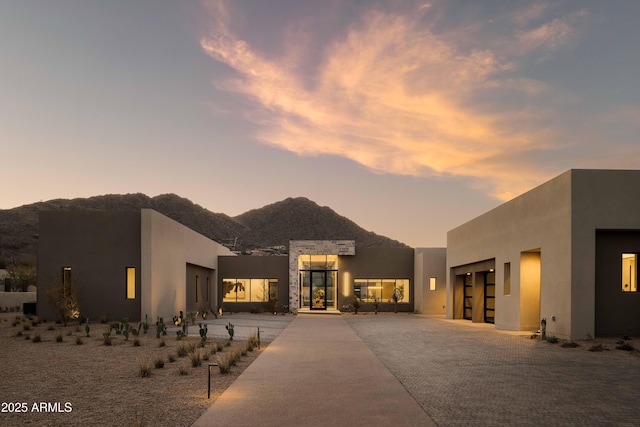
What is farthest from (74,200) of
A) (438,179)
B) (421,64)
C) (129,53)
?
(421,64)

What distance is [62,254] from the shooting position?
24031 mm

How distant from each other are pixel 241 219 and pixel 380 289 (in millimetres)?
92030

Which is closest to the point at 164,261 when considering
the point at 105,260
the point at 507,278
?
the point at 105,260

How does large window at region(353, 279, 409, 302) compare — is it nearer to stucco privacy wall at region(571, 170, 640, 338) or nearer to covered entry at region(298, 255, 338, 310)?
covered entry at region(298, 255, 338, 310)

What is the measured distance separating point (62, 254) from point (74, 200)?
9579cm

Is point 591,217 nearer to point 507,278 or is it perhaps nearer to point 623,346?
point 623,346

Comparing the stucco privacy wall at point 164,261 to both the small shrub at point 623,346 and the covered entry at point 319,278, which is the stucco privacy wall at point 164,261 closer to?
the covered entry at point 319,278

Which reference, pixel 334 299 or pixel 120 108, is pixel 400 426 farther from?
pixel 334 299

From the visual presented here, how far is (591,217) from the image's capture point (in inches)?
657

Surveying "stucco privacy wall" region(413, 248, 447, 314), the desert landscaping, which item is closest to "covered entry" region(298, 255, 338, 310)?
"stucco privacy wall" region(413, 248, 447, 314)

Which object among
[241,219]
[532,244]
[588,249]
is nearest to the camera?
[588,249]

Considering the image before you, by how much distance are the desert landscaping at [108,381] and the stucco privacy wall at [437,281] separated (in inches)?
826

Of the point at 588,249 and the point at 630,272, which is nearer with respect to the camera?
the point at 588,249

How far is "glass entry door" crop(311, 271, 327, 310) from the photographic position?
38469mm
